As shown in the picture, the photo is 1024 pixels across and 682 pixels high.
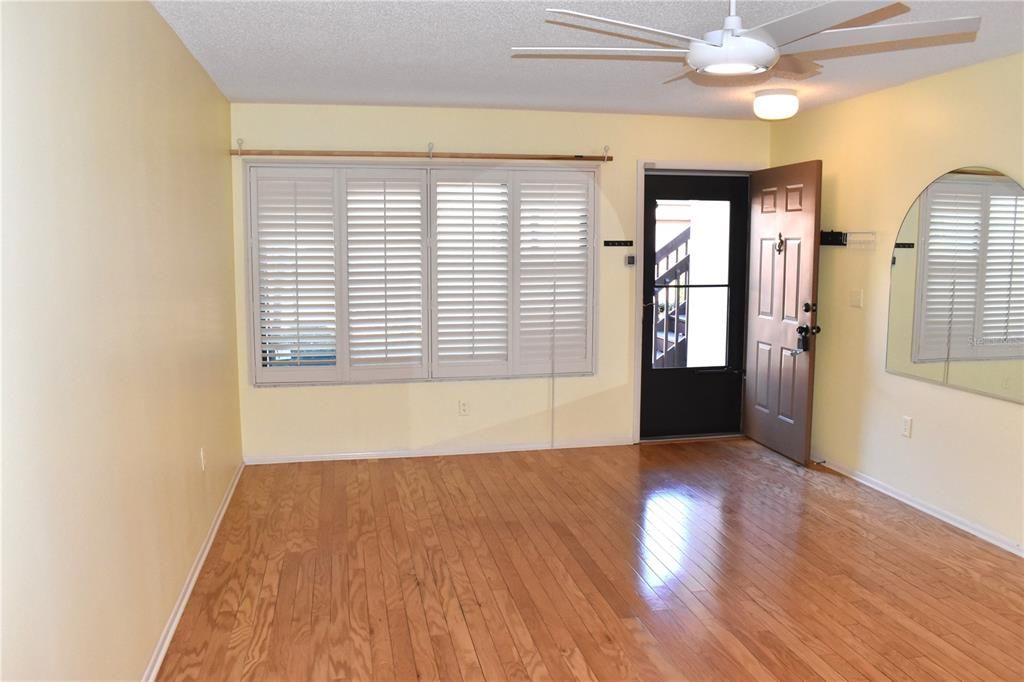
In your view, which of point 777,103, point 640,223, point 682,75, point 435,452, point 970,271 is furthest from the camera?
point 640,223

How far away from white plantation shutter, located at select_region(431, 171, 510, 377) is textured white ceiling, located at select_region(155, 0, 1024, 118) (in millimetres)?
569

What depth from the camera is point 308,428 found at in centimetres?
535

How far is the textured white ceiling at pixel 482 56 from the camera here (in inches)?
120

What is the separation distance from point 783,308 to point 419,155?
268 cm

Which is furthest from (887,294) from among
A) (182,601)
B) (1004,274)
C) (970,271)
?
(182,601)

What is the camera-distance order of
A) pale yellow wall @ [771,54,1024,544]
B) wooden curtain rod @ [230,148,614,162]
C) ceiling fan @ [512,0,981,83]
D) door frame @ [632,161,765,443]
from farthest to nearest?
door frame @ [632,161,765,443]
wooden curtain rod @ [230,148,614,162]
pale yellow wall @ [771,54,1024,544]
ceiling fan @ [512,0,981,83]

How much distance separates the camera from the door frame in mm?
5625

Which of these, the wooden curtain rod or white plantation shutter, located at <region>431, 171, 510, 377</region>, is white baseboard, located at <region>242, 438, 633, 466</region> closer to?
white plantation shutter, located at <region>431, 171, 510, 377</region>

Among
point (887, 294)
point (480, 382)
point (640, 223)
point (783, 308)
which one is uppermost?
point (640, 223)

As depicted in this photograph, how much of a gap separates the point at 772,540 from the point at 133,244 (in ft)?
10.5

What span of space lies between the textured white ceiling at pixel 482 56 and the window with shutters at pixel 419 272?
545 mm

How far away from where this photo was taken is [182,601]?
318 centimetres

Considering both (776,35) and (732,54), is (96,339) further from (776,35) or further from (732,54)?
(776,35)

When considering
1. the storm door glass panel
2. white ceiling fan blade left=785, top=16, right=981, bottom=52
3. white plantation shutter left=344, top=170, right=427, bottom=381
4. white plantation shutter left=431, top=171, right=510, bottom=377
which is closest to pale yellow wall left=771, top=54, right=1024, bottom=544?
the storm door glass panel
